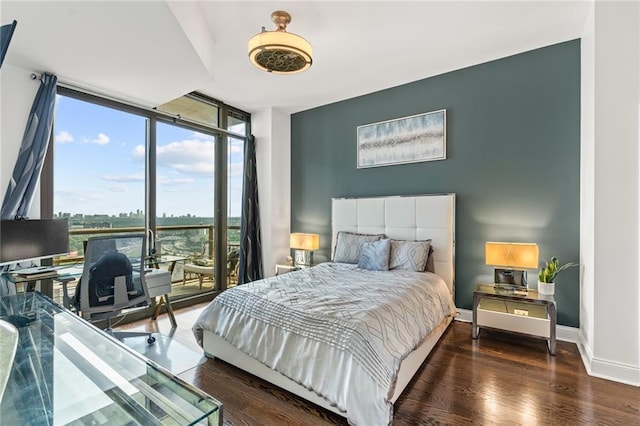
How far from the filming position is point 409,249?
11.4 ft

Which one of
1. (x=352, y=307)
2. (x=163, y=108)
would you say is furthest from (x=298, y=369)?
(x=163, y=108)

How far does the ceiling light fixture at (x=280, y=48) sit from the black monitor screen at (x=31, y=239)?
2.18 metres

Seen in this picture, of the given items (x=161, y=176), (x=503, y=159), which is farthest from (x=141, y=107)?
(x=503, y=159)

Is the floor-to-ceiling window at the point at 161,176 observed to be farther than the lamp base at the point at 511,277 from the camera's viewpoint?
Yes

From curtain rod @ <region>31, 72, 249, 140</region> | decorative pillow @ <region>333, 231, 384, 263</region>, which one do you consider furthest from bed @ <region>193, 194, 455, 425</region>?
curtain rod @ <region>31, 72, 249, 140</region>

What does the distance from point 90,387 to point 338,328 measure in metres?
1.24

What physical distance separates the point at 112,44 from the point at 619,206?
4.08 m

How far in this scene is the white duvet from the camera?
1720 mm

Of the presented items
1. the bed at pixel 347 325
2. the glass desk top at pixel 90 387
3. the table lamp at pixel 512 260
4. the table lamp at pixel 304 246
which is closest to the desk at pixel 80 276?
the bed at pixel 347 325

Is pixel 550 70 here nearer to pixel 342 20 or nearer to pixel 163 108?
pixel 342 20

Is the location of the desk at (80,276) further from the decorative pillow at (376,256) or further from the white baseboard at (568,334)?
the white baseboard at (568,334)

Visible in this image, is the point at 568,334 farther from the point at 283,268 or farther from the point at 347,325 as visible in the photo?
the point at 283,268

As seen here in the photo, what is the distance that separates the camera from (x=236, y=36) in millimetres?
2893

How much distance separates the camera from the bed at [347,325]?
1.76m
